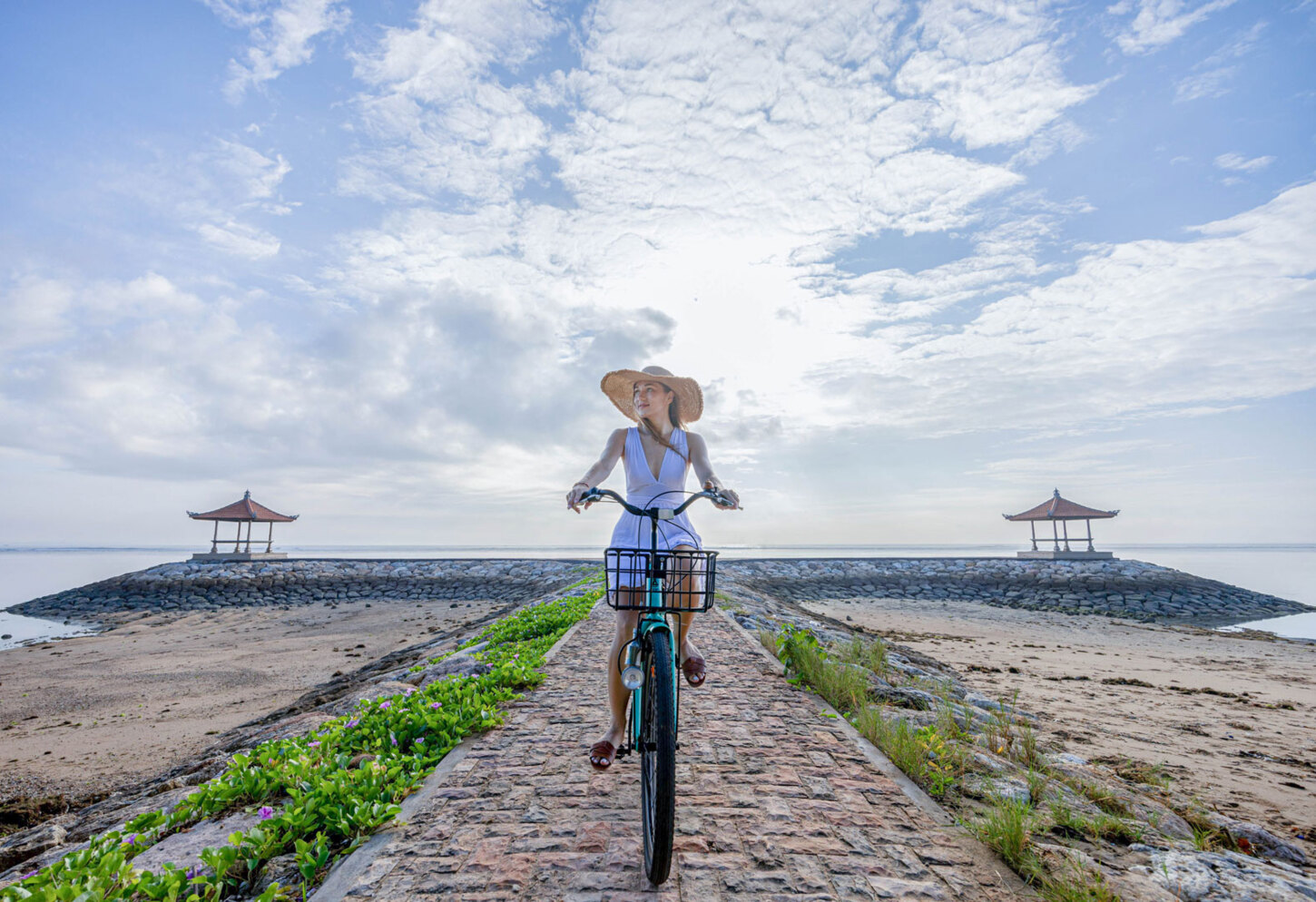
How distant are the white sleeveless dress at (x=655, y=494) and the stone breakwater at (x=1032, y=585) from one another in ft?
55.6

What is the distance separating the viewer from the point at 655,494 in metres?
3.28

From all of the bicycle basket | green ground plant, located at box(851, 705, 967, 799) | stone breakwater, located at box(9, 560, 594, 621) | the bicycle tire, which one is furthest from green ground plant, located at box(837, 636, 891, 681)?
stone breakwater, located at box(9, 560, 594, 621)

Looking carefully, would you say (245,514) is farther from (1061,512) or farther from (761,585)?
(1061,512)

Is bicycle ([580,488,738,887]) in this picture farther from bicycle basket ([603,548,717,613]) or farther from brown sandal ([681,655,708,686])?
brown sandal ([681,655,708,686])

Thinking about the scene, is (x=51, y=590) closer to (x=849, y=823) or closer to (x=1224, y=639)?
(x=849, y=823)

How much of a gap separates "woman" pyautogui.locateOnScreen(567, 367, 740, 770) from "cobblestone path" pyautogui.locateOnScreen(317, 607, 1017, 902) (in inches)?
17.7

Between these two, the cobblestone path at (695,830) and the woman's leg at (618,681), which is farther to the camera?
the woman's leg at (618,681)

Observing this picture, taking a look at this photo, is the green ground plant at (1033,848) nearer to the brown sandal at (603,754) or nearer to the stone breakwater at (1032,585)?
the brown sandal at (603,754)

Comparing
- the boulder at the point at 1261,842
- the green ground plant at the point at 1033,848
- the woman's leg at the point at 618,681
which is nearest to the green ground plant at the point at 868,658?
the boulder at the point at 1261,842

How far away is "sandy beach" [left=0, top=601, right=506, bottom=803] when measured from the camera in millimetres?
6188

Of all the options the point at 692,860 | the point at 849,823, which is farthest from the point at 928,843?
the point at 692,860

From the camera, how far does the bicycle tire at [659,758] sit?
2.38m

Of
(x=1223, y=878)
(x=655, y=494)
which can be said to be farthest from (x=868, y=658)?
(x=655, y=494)

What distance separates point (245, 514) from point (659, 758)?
35.5 metres
